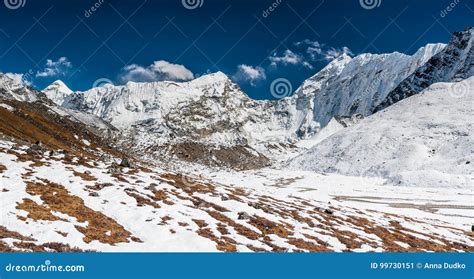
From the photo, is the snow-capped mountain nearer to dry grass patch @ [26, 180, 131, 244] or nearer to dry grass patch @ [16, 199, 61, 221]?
dry grass patch @ [26, 180, 131, 244]

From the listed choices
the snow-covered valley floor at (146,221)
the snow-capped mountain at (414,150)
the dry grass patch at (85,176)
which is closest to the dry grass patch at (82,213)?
the snow-covered valley floor at (146,221)

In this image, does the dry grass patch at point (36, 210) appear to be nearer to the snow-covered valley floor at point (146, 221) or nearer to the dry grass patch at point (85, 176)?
the snow-covered valley floor at point (146, 221)

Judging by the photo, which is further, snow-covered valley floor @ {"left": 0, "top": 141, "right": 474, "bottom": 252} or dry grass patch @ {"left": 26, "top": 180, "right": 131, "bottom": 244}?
dry grass patch @ {"left": 26, "top": 180, "right": 131, "bottom": 244}

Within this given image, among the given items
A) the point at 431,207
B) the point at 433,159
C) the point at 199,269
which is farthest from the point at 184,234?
the point at 433,159

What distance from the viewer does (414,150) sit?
531 feet

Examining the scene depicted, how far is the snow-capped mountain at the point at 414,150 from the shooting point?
5330 inches

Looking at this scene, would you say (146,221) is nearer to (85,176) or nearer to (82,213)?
(82,213)

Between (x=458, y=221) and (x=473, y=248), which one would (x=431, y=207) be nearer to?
(x=458, y=221)

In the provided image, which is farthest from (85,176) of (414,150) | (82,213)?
(414,150)

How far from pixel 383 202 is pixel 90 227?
73.4 metres

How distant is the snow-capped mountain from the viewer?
13538 centimetres

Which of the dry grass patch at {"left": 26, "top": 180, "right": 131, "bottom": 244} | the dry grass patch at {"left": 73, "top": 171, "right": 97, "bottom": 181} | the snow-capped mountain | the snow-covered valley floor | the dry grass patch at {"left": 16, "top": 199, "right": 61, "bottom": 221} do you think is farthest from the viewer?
the snow-capped mountain

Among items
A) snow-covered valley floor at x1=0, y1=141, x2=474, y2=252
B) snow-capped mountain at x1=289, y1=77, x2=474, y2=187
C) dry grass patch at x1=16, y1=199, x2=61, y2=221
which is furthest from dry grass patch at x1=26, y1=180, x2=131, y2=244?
snow-capped mountain at x1=289, y1=77, x2=474, y2=187

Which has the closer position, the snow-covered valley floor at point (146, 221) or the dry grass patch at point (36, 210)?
the snow-covered valley floor at point (146, 221)
